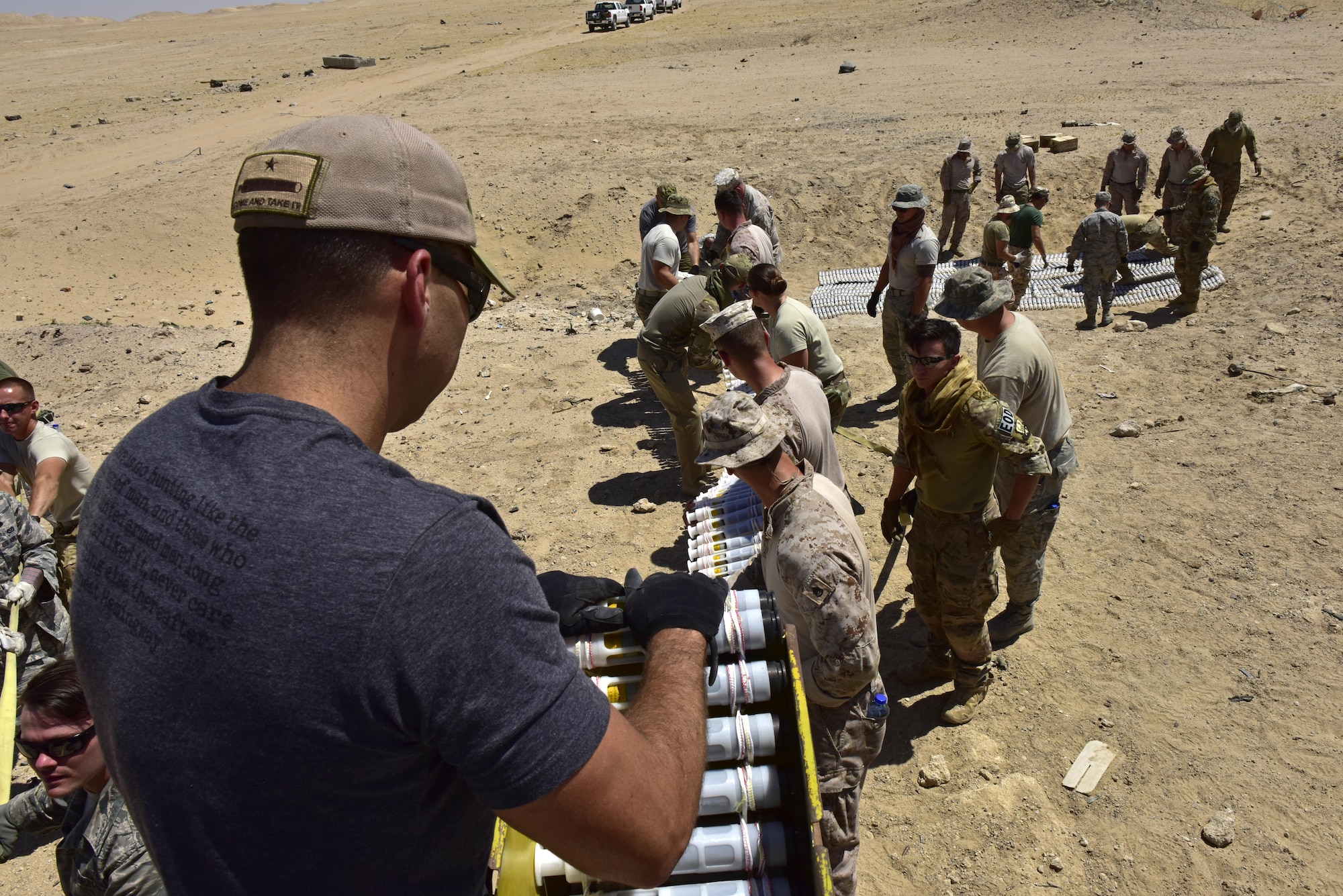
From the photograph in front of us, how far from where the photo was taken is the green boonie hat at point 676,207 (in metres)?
8.43

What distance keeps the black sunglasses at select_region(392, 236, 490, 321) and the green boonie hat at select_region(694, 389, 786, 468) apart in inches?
65.0

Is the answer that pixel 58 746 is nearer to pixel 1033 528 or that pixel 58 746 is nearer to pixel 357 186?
pixel 357 186

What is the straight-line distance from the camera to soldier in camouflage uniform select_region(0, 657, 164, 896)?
2.67 m

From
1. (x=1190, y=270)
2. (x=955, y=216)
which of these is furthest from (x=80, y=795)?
(x=955, y=216)

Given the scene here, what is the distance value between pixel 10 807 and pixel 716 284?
18.8ft

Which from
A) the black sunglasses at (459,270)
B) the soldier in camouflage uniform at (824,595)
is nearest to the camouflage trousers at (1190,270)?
the soldier in camouflage uniform at (824,595)

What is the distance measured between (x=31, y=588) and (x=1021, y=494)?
18.2ft

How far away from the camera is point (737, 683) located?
2215mm

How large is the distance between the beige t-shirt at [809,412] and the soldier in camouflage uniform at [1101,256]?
24.3ft

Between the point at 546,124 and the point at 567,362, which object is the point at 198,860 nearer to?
the point at 567,362

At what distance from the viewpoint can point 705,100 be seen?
22.1 m

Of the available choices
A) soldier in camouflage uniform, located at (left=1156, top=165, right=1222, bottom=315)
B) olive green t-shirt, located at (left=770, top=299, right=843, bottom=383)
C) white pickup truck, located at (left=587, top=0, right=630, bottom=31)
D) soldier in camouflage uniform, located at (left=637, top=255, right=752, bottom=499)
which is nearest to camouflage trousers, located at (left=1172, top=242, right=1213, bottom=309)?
soldier in camouflage uniform, located at (left=1156, top=165, right=1222, bottom=315)

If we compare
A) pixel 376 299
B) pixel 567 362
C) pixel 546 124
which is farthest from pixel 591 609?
pixel 546 124

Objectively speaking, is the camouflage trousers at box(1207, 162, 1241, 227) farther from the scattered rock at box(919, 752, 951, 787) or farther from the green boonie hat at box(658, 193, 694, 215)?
the scattered rock at box(919, 752, 951, 787)
